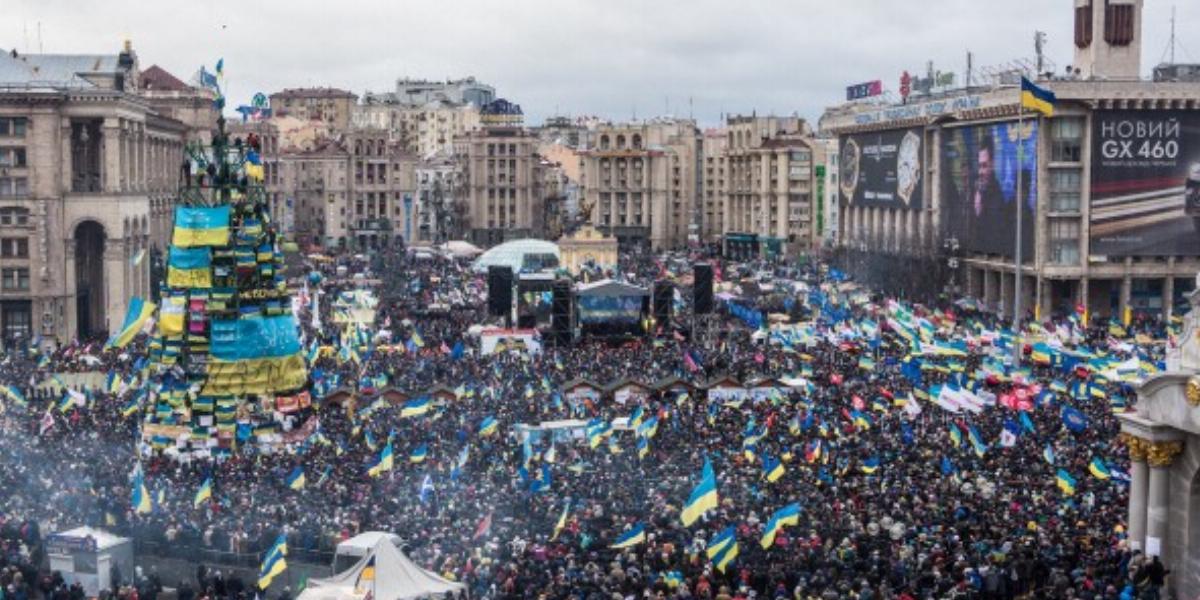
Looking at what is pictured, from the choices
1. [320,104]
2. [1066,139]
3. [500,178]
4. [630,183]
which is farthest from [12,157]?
[320,104]

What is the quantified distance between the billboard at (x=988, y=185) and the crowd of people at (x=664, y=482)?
27709mm

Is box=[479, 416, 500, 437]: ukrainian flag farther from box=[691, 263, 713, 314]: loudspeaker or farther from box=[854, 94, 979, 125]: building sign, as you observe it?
box=[854, 94, 979, 125]: building sign

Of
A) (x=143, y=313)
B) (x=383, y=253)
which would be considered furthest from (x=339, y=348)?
(x=383, y=253)

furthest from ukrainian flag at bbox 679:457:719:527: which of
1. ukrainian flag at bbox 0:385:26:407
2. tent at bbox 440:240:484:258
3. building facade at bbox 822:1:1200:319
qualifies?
tent at bbox 440:240:484:258

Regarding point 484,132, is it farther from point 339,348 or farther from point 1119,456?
point 1119,456

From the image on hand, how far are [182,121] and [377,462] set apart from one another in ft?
233

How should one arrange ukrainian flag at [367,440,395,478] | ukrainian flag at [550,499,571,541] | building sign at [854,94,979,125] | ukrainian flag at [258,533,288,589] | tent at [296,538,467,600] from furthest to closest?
1. building sign at [854,94,979,125]
2. ukrainian flag at [367,440,395,478]
3. ukrainian flag at [550,499,571,541]
4. ukrainian flag at [258,533,288,589]
5. tent at [296,538,467,600]

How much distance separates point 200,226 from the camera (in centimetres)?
4081

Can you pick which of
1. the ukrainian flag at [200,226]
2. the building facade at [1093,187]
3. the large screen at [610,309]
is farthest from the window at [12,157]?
the building facade at [1093,187]

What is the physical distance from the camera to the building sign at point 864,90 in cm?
12125

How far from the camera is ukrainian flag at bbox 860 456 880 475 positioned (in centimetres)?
3338

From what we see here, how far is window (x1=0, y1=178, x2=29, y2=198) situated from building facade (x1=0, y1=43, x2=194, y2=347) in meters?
0.05

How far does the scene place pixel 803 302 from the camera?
80812 mm

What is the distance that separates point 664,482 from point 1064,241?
5221cm
